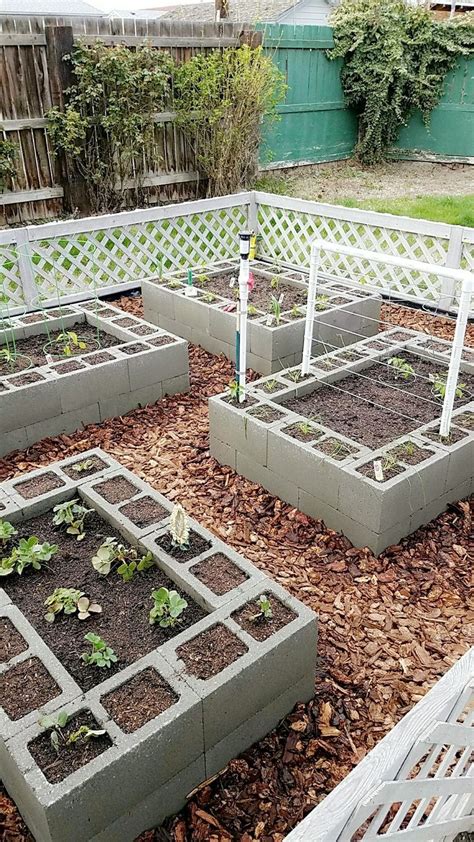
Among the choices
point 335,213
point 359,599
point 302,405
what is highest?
point 335,213

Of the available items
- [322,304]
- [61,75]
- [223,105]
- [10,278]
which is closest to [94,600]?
[322,304]

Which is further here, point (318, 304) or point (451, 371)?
point (318, 304)

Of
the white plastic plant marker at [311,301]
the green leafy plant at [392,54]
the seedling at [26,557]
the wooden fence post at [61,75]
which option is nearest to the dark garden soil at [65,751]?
the seedling at [26,557]

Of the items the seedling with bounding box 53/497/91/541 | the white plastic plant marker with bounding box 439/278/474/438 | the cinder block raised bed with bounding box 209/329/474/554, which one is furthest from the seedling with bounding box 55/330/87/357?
the white plastic plant marker with bounding box 439/278/474/438

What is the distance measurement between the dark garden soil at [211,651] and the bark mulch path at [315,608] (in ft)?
1.14

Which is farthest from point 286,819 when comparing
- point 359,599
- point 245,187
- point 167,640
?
point 245,187

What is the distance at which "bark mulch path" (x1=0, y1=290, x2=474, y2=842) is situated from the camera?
78.7 inches

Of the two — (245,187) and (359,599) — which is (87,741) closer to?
(359,599)

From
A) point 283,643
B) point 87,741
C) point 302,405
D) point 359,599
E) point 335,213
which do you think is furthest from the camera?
point 335,213

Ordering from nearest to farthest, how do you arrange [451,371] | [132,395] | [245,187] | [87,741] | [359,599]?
[87,741] < [359,599] < [451,371] < [132,395] < [245,187]

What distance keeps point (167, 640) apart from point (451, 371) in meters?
1.86

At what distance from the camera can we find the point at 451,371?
3119 millimetres

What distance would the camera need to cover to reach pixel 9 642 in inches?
83.0

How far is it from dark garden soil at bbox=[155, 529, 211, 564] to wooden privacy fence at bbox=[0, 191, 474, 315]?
132 inches
